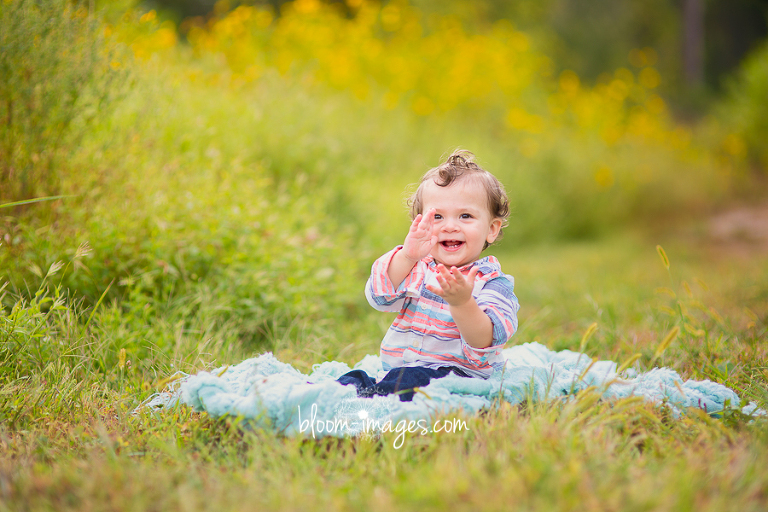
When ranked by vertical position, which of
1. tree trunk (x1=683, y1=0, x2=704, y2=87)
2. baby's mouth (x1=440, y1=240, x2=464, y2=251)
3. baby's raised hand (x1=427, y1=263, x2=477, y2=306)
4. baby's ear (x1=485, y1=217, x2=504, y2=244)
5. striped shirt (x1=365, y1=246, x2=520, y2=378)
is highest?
tree trunk (x1=683, y1=0, x2=704, y2=87)

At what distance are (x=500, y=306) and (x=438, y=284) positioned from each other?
0.25m

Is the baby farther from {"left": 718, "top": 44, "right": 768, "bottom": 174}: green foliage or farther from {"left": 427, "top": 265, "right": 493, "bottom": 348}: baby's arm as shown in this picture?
{"left": 718, "top": 44, "right": 768, "bottom": 174}: green foliage

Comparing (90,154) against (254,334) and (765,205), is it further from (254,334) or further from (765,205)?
(765,205)

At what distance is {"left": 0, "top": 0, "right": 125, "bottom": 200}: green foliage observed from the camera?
268cm

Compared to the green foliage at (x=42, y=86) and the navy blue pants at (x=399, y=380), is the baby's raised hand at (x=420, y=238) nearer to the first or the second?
the navy blue pants at (x=399, y=380)

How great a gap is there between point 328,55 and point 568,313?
493cm

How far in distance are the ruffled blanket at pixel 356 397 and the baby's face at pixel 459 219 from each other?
489 mm

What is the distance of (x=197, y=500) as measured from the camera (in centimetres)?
135

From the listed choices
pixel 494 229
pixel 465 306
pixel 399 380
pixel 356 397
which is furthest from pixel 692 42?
pixel 356 397

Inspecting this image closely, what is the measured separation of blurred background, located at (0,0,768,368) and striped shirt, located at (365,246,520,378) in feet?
2.41

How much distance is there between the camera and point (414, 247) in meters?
2.05

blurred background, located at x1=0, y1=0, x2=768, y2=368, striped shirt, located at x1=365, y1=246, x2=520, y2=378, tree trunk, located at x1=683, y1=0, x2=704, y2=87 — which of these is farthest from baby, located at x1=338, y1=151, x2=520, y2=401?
tree trunk, located at x1=683, y1=0, x2=704, y2=87

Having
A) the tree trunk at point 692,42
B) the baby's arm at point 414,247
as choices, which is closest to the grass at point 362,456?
the baby's arm at point 414,247

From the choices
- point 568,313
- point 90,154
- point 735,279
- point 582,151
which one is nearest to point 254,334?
point 90,154
